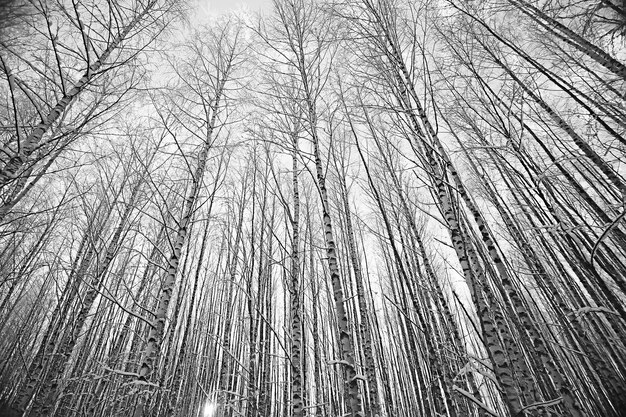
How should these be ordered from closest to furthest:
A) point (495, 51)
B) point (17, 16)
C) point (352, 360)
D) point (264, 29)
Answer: point (17, 16), point (352, 360), point (264, 29), point (495, 51)

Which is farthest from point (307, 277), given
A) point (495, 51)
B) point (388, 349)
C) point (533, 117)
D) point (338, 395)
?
point (495, 51)

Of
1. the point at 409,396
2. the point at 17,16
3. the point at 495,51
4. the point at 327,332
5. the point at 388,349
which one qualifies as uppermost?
the point at 495,51

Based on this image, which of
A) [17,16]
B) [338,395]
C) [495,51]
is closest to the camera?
[17,16]

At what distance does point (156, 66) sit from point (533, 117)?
27.4 ft

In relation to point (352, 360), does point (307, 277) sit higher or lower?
higher

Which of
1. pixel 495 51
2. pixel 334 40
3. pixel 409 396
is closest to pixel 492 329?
pixel 334 40

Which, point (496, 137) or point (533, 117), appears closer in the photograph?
point (533, 117)

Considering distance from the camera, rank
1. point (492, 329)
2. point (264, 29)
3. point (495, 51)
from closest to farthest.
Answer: point (492, 329) → point (264, 29) → point (495, 51)

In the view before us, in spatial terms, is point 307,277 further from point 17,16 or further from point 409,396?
point 17,16

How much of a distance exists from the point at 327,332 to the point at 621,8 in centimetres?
1219

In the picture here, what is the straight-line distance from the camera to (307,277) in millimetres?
10172

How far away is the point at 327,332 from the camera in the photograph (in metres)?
12.1

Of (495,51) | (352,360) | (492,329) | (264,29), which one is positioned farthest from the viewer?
(495,51)

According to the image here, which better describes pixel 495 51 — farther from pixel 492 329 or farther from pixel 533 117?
pixel 492 329
